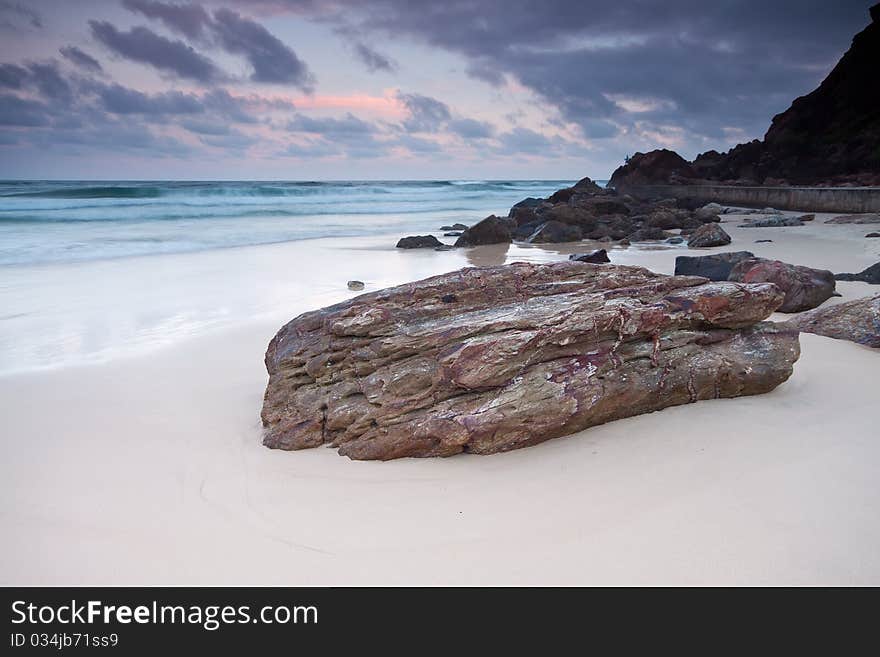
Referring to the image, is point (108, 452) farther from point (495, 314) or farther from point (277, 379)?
point (495, 314)

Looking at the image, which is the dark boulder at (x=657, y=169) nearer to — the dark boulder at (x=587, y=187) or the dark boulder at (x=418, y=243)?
the dark boulder at (x=587, y=187)

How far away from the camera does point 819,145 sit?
118 ft

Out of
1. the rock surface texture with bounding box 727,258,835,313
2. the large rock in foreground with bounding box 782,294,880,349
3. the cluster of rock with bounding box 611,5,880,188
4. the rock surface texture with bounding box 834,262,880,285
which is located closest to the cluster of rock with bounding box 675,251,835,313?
the rock surface texture with bounding box 727,258,835,313

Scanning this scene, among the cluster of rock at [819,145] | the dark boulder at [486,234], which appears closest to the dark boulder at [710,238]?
the dark boulder at [486,234]

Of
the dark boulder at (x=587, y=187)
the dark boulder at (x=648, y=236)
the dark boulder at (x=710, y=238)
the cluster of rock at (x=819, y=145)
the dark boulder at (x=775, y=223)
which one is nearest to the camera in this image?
the dark boulder at (x=710, y=238)

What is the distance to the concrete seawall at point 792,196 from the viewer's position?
20125 millimetres

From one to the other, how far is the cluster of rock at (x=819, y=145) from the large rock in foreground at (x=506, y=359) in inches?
1257

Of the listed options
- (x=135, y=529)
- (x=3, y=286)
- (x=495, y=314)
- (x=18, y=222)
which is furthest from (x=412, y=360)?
(x=18, y=222)

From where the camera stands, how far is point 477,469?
3.61 m

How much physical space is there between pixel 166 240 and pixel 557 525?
68.5 feet

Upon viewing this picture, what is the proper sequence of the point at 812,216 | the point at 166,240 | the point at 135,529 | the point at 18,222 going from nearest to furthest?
the point at 135,529 < the point at 812,216 < the point at 166,240 < the point at 18,222

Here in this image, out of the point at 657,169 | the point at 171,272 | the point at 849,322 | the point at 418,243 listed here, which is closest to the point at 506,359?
the point at 849,322

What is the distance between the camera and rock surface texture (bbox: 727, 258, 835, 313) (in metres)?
6.93

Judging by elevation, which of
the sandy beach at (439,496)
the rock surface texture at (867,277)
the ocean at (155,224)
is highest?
the rock surface texture at (867,277)
